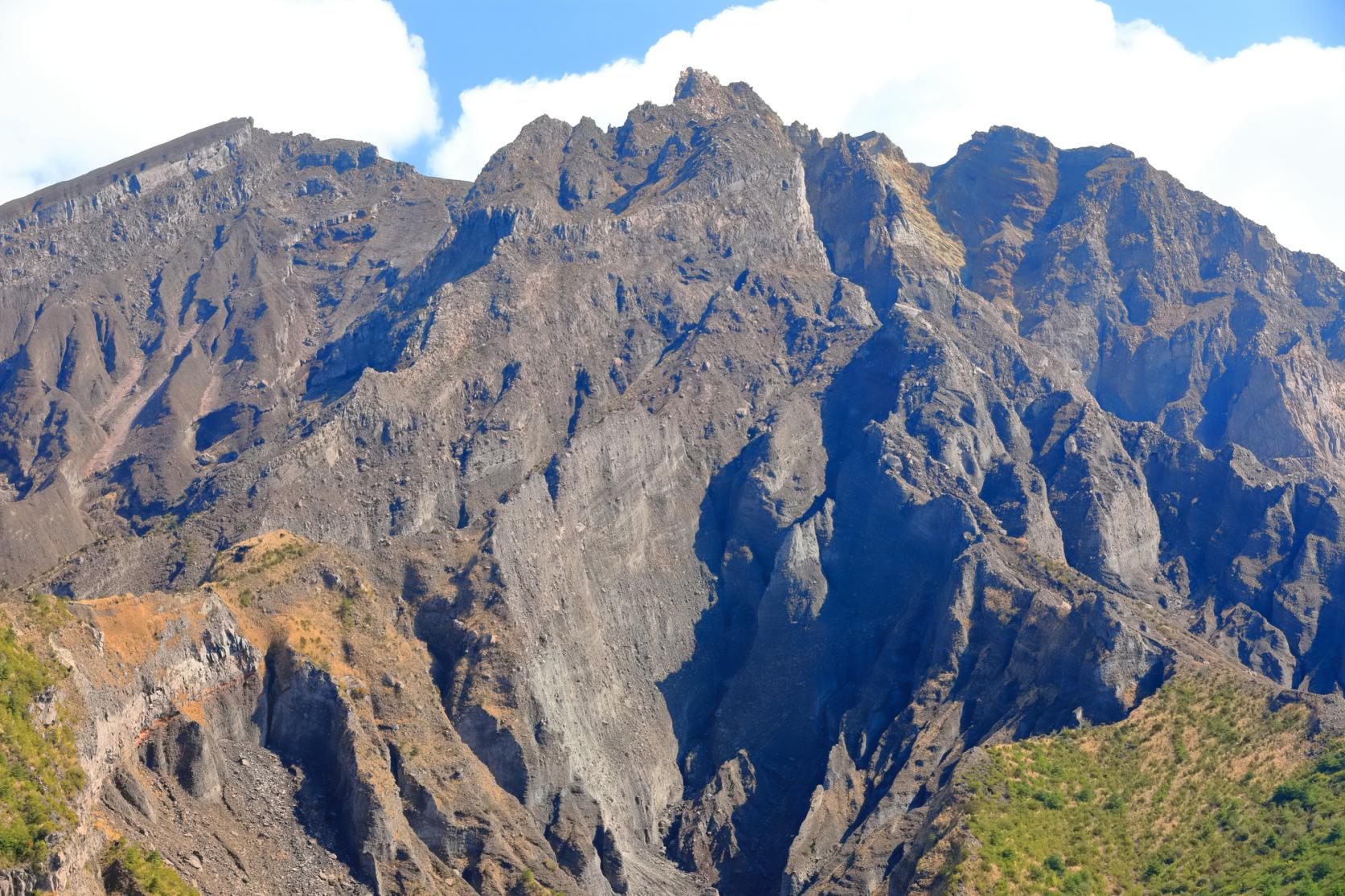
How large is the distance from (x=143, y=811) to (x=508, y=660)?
4137 cm

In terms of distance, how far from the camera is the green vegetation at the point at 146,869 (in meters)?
67.1

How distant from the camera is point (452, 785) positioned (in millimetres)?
98062

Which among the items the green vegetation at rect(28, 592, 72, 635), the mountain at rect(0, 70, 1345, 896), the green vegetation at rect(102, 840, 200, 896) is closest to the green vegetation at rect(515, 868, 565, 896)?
the mountain at rect(0, 70, 1345, 896)

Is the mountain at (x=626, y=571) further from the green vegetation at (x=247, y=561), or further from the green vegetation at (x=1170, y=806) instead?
the green vegetation at (x=1170, y=806)

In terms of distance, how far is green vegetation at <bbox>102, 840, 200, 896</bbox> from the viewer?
67125 mm

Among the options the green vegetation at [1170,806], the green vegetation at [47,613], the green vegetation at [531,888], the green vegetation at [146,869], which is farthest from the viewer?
the green vegetation at [531,888]

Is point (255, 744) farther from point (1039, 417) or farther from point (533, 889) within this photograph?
point (1039, 417)

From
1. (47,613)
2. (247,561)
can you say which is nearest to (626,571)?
(247,561)

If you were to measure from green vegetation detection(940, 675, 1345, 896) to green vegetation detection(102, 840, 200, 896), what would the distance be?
4245 cm

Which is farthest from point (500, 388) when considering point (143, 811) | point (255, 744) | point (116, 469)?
point (143, 811)

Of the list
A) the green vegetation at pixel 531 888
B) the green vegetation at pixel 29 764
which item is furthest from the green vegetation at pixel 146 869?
the green vegetation at pixel 531 888

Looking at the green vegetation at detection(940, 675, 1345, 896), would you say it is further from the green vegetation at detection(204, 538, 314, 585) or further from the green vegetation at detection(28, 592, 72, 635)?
the green vegetation at detection(28, 592, 72, 635)

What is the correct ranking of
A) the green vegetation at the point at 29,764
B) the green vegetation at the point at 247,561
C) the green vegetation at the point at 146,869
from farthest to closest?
the green vegetation at the point at 247,561 < the green vegetation at the point at 146,869 < the green vegetation at the point at 29,764

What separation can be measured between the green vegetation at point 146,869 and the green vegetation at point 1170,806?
42449 mm
